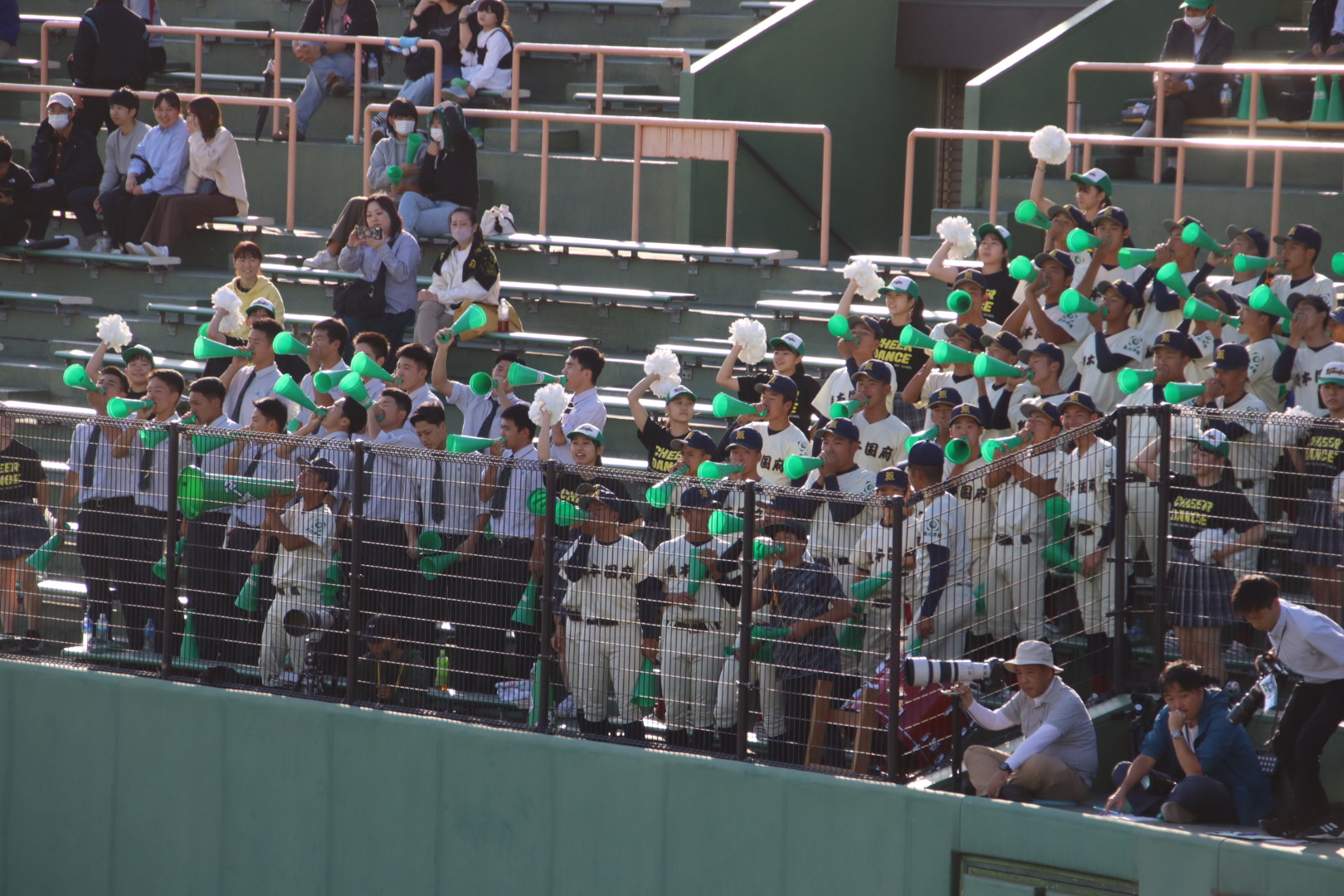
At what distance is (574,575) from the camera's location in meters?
8.25

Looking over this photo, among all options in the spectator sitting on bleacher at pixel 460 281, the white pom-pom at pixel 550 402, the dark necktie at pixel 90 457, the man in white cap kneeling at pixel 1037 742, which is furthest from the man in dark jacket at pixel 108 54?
the man in white cap kneeling at pixel 1037 742

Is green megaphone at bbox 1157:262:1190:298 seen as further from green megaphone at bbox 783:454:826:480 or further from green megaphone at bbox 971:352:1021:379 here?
green megaphone at bbox 783:454:826:480

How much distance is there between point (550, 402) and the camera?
912 centimetres

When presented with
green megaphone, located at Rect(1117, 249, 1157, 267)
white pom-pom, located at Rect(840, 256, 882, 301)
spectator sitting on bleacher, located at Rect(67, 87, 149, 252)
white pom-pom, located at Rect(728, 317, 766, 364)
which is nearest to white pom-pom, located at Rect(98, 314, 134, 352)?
spectator sitting on bleacher, located at Rect(67, 87, 149, 252)

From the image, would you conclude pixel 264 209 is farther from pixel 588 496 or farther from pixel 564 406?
pixel 588 496

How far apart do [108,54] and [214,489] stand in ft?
27.1

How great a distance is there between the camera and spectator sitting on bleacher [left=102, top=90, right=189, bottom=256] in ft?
47.4

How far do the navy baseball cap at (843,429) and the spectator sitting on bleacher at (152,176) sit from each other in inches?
295

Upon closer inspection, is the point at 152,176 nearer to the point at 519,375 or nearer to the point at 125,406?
the point at 125,406

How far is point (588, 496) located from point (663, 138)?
21.3ft

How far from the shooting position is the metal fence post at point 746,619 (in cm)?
779

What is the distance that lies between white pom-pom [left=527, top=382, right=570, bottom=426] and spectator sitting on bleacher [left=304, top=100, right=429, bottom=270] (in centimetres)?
463

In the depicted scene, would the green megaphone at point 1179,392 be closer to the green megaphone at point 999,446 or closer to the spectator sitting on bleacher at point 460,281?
the green megaphone at point 999,446

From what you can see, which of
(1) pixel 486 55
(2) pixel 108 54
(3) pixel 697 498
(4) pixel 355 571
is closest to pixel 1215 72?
(1) pixel 486 55
